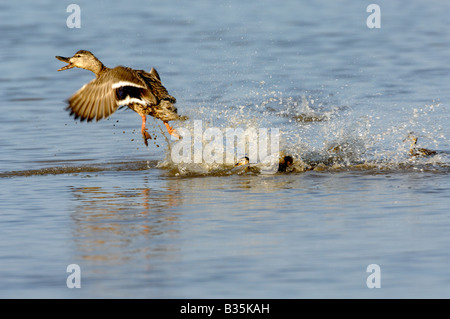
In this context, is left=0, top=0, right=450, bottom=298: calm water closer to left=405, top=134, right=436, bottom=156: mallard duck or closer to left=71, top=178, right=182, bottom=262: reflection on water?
left=71, top=178, right=182, bottom=262: reflection on water

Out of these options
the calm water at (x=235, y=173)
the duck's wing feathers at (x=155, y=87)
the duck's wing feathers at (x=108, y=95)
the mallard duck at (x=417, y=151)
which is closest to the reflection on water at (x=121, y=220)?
the calm water at (x=235, y=173)

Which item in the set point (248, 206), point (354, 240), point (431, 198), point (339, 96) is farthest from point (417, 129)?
point (354, 240)

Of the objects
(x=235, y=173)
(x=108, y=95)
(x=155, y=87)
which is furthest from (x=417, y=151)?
(x=108, y=95)

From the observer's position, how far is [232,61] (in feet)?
53.7

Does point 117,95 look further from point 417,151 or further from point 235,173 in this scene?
point 417,151

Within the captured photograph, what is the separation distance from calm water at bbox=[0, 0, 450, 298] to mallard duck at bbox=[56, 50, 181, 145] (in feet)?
2.26

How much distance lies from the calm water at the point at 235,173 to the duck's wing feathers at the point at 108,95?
0.84m

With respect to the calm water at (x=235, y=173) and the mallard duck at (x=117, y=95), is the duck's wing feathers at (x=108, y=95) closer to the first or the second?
the mallard duck at (x=117, y=95)

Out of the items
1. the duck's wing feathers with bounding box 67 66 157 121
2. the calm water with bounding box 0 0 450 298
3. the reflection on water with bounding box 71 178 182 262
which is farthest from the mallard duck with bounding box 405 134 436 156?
the duck's wing feathers with bounding box 67 66 157 121

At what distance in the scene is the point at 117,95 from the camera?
30.0ft

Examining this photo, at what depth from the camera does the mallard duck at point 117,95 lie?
8930mm

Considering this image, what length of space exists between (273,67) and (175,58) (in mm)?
2240

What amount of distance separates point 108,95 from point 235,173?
1725 millimetres
